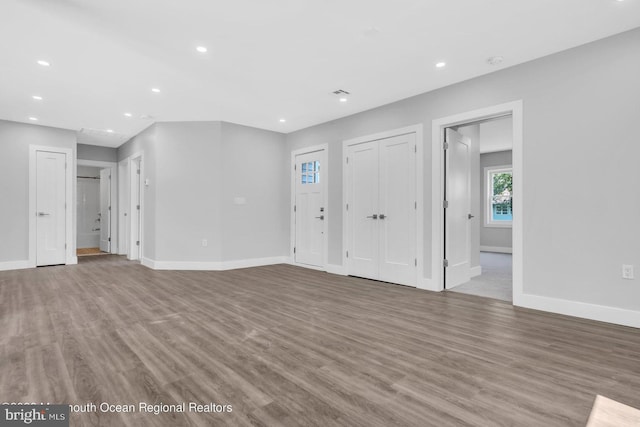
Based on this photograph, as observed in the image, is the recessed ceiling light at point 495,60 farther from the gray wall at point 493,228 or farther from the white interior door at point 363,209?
the gray wall at point 493,228

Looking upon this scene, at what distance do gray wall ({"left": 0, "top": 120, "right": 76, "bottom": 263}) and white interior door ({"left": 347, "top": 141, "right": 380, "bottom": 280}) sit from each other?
6009mm

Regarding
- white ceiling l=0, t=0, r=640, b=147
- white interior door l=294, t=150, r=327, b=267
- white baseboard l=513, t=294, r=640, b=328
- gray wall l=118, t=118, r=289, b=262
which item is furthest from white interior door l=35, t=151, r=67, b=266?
white baseboard l=513, t=294, r=640, b=328

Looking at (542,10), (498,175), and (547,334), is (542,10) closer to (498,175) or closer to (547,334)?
(547,334)

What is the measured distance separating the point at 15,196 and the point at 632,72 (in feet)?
29.6

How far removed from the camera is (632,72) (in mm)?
2971

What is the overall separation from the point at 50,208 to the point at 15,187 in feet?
2.08

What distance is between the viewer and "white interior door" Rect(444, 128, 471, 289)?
4.38 metres

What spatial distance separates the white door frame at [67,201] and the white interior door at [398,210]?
20.2ft

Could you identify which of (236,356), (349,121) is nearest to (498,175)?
(349,121)

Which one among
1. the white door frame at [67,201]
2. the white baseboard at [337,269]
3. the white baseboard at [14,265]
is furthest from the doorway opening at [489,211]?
the white baseboard at [14,265]

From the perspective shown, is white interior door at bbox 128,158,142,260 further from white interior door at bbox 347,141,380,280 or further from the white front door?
white interior door at bbox 347,141,380,280

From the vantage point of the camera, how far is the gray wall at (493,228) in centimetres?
896

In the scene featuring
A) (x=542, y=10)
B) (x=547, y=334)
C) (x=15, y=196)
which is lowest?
(x=547, y=334)

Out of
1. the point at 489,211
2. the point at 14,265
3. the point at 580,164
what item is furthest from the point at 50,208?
the point at 489,211
